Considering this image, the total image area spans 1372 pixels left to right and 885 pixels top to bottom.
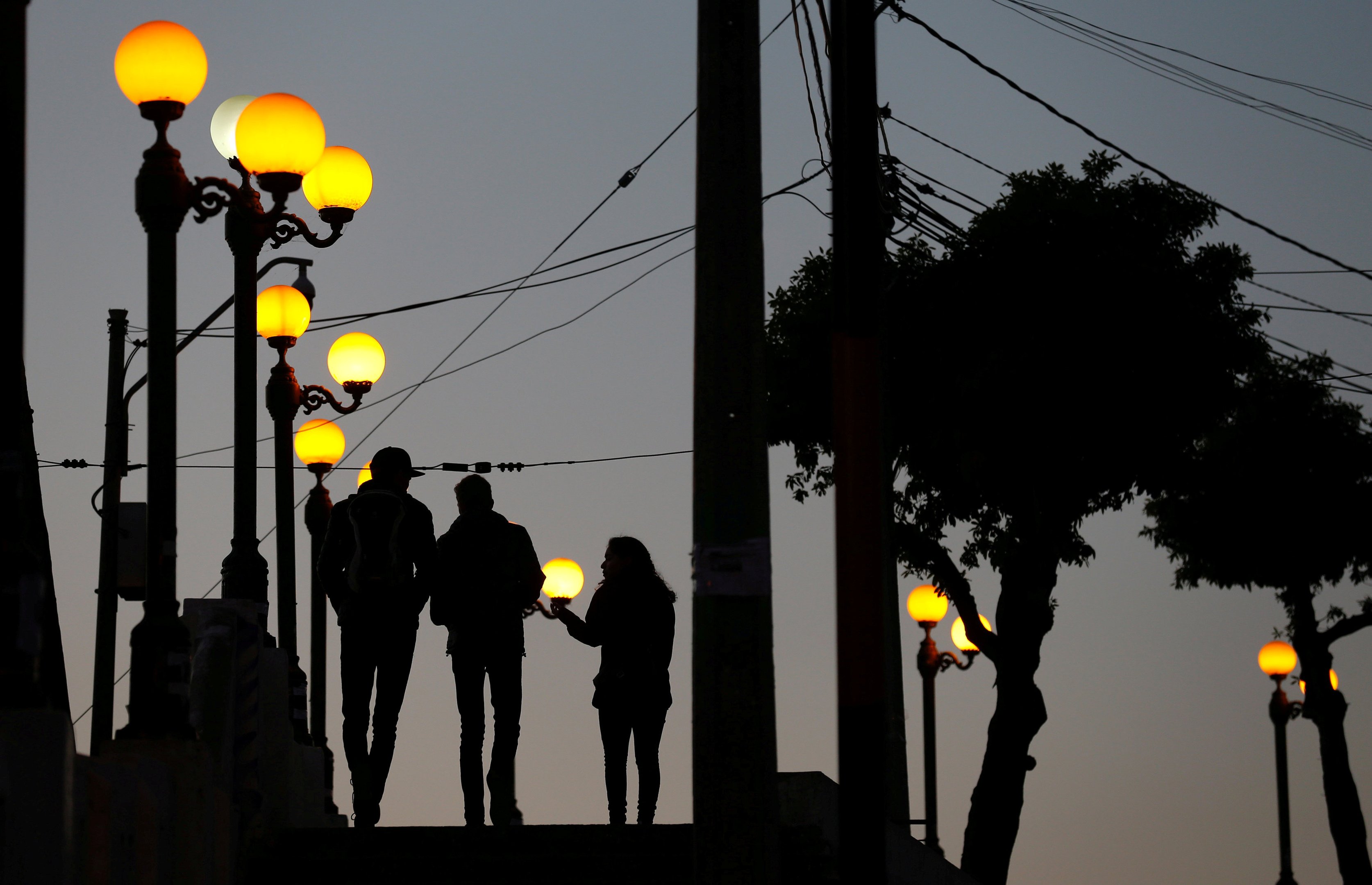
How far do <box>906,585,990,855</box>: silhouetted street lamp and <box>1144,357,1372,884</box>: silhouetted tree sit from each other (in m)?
9.24

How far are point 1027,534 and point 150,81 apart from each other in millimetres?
14874

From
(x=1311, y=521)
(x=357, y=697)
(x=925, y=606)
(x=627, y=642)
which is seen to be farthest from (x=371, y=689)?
(x=1311, y=521)

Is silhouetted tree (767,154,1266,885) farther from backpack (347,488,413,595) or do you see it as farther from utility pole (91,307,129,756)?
backpack (347,488,413,595)

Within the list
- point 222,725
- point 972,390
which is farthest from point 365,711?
point 972,390

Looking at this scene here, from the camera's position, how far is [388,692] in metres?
9.56

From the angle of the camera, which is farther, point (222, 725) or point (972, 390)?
point (972, 390)

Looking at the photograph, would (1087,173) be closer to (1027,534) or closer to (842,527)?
(1027,534)

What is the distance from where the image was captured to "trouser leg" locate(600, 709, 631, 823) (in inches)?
410

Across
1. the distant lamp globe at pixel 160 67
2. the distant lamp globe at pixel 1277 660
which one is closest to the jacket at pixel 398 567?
the distant lamp globe at pixel 160 67

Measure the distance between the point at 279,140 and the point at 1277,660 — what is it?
813 inches

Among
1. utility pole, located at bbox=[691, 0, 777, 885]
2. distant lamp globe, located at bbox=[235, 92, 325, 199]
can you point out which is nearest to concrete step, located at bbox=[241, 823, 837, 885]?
utility pole, located at bbox=[691, 0, 777, 885]

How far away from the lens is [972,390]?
2178cm

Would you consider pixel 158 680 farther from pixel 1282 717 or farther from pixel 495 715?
pixel 1282 717

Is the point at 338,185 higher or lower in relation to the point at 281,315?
higher
